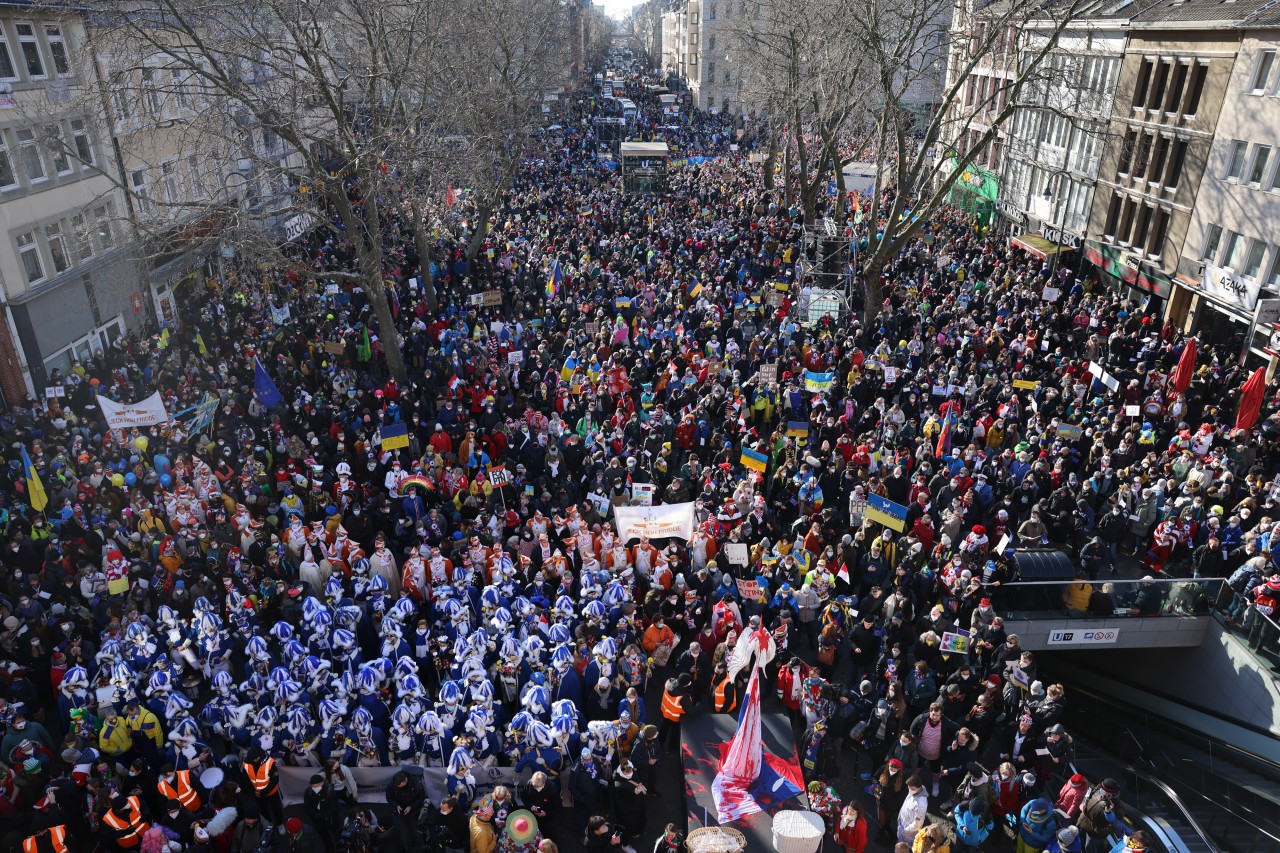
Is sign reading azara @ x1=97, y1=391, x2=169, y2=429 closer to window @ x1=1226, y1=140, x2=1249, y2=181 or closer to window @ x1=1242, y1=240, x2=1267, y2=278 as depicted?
window @ x1=1242, y1=240, x2=1267, y2=278

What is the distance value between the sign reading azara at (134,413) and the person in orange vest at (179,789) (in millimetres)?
8092

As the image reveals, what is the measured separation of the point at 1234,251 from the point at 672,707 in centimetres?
2146

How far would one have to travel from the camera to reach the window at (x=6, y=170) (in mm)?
19344

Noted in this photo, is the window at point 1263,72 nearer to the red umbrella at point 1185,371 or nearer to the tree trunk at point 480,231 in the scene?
the red umbrella at point 1185,371

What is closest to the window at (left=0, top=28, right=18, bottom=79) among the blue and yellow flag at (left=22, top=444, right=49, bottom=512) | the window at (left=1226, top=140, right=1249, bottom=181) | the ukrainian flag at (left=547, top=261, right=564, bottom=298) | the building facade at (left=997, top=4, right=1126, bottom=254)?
the blue and yellow flag at (left=22, top=444, right=49, bottom=512)

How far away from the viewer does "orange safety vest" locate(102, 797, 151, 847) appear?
7855 millimetres

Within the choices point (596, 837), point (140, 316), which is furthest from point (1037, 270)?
point (140, 316)

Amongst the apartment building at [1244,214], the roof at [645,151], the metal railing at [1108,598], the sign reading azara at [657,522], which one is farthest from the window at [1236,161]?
the roof at [645,151]

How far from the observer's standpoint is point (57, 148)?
17.4m

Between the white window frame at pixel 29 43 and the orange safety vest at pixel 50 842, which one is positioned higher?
the white window frame at pixel 29 43

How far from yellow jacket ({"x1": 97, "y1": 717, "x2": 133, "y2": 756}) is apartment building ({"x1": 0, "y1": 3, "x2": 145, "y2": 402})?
13435 mm

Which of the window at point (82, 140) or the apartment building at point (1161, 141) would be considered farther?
the apartment building at point (1161, 141)

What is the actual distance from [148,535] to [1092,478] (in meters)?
14.1

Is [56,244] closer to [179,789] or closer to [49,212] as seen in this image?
[49,212]
